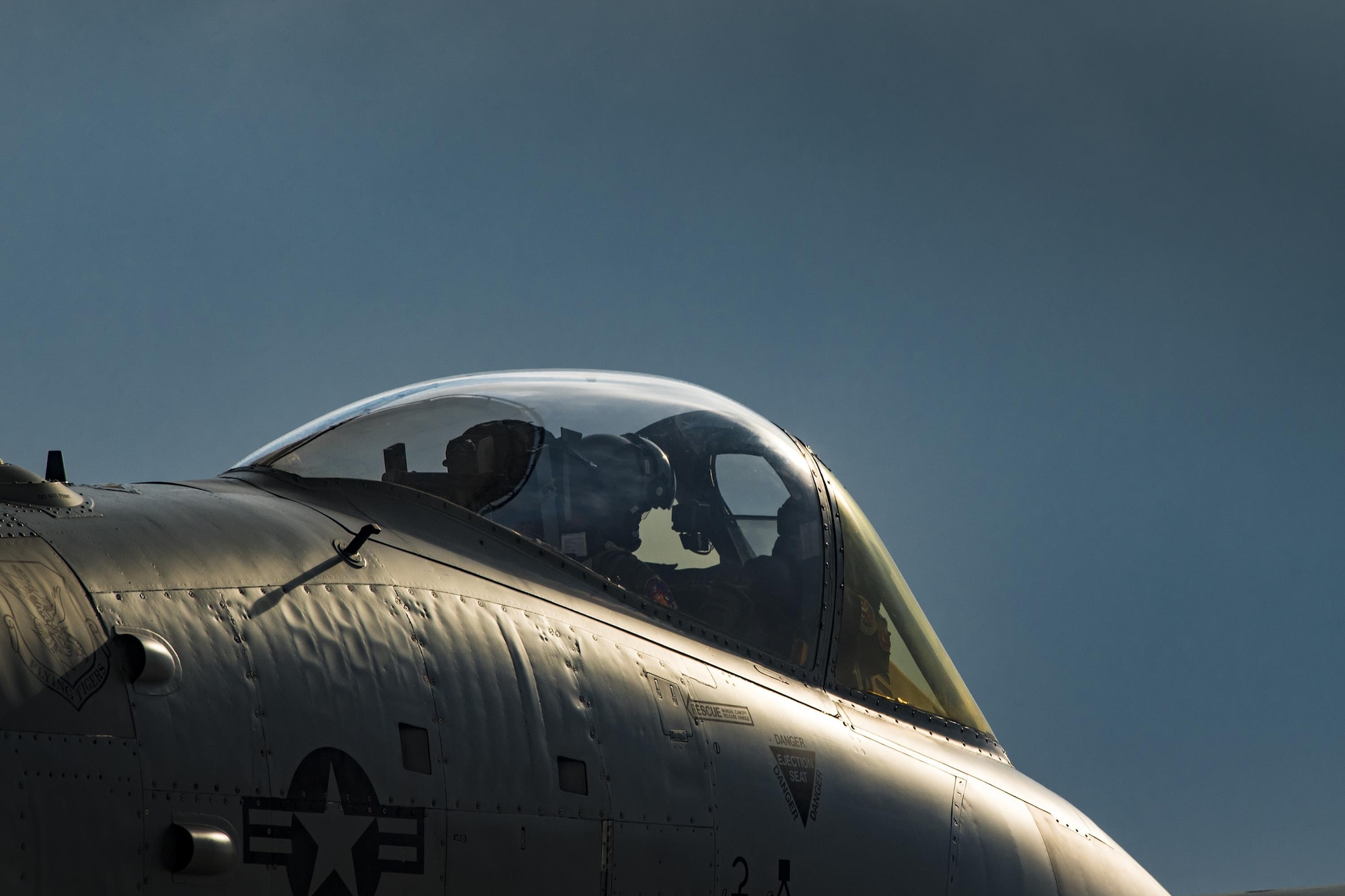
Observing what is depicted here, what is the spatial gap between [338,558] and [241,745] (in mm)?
910

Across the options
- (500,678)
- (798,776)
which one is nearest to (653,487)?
(798,776)

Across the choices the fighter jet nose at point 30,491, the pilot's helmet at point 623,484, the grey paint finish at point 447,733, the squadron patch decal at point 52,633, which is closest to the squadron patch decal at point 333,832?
the grey paint finish at point 447,733

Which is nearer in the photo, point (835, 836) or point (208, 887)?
point (208, 887)

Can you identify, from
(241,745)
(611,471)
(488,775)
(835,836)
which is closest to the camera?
(241,745)

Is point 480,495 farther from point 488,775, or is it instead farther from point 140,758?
point 140,758

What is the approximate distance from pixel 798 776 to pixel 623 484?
151cm

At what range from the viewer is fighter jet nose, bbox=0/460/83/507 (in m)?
4.34

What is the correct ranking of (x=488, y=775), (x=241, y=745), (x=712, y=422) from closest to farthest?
(x=241, y=745)
(x=488, y=775)
(x=712, y=422)

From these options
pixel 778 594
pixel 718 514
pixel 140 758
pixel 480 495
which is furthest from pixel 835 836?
A: pixel 140 758

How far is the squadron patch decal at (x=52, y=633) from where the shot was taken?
3.66 meters

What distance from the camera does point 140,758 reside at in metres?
3.72

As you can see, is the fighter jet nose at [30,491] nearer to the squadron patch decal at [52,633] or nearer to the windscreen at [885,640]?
the squadron patch decal at [52,633]

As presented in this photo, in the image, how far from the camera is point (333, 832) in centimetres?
407

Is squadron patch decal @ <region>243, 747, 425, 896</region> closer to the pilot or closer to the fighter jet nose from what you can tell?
the fighter jet nose
